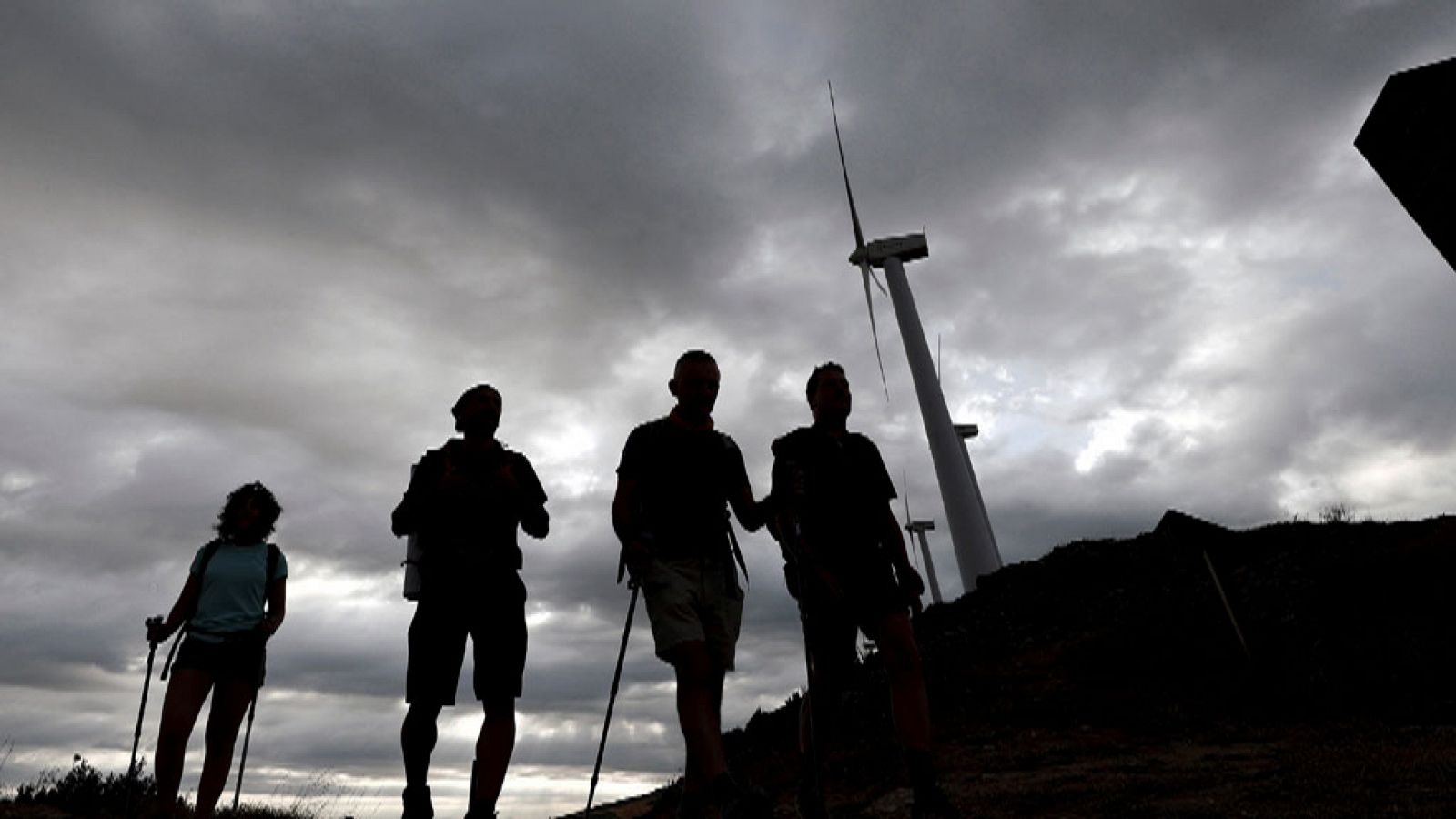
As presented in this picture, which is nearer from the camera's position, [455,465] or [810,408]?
[455,465]

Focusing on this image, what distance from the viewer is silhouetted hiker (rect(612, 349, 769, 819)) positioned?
3.98 meters

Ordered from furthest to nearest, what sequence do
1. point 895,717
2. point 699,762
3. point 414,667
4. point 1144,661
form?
point 1144,661 → point 895,717 → point 414,667 → point 699,762

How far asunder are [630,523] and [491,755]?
121 cm

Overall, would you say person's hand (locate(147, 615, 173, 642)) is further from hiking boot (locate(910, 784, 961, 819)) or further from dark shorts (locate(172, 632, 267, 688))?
hiking boot (locate(910, 784, 961, 819))

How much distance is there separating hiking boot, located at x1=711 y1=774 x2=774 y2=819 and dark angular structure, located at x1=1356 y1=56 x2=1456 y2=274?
8.94 ft

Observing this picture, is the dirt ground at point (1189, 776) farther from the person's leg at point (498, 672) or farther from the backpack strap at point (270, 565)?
the backpack strap at point (270, 565)

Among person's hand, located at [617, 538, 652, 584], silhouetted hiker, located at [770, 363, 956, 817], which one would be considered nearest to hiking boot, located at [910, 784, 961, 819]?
silhouetted hiker, located at [770, 363, 956, 817]

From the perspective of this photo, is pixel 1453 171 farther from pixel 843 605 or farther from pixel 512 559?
pixel 512 559

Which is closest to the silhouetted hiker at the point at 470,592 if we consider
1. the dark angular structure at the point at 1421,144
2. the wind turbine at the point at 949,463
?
the dark angular structure at the point at 1421,144

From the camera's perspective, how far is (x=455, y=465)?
14.6ft

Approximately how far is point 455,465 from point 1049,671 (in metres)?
9.70

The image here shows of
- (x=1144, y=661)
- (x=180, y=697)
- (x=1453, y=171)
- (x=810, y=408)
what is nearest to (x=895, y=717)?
(x=810, y=408)

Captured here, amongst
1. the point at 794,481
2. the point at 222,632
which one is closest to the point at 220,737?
the point at 222,632

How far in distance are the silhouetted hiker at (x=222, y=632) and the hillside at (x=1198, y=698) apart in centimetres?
375
